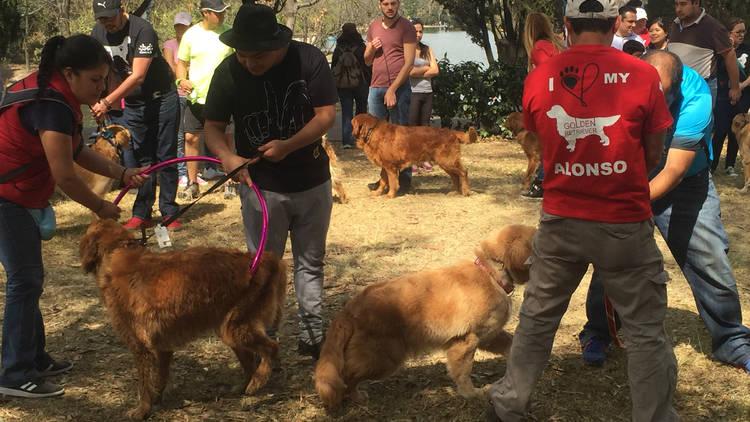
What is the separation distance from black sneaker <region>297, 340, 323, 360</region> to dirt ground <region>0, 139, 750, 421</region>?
0.05 m

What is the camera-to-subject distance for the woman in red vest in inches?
142

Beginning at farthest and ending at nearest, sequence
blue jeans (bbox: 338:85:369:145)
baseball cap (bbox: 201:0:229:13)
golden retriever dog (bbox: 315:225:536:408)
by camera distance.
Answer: blue jeans (bbox: 338:85:369:145), baseball cap (bbox: 201:0:229:13), golden retriever dog (bbox: 315:225:536:408)

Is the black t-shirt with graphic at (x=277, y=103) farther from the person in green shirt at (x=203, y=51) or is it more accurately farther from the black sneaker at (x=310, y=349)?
the person in green shirt at (x=203, y=51)

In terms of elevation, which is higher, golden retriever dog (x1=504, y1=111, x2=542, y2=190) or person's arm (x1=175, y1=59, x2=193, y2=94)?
person's arm (x1=175, y1=59, x2=193, y2=94)

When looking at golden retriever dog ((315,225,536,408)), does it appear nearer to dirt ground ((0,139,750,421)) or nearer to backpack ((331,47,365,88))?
dirt ground ((0,139,750,421))

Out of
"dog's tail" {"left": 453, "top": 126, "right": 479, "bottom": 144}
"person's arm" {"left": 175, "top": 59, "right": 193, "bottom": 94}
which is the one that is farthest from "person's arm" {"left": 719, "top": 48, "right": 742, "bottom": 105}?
"person's arm" {"left": 175, "top": 59, "right": 193, "bottom": 94}

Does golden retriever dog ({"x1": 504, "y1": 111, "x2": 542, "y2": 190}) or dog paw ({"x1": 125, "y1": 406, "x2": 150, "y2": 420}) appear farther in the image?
golden retriever dog ({"x1": 504, "y1": 111, "x2": 542, "y2": 190})

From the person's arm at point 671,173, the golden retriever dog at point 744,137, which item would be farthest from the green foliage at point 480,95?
the person's arm at point 671,173

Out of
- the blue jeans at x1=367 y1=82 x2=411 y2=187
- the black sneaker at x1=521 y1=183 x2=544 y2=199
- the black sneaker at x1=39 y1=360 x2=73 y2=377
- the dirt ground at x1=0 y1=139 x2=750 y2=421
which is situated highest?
the blue jeans at x1=367 y1=82 x2=411 y2=187

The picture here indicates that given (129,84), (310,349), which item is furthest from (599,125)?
(129,84)

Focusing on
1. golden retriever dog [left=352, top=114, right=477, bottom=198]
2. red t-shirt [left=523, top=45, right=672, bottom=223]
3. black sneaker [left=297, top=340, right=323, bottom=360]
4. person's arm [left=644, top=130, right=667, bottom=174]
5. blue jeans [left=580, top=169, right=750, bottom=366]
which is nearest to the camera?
red t-shirt [left=523, top=45, right=672, bottom=223]

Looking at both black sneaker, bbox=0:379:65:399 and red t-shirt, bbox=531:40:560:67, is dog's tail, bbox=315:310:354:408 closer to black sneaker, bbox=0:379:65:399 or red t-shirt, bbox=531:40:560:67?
black sneaker, bbox=0:379:65:399

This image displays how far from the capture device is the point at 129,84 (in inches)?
274

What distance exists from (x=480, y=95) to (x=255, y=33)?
33.9 ft
